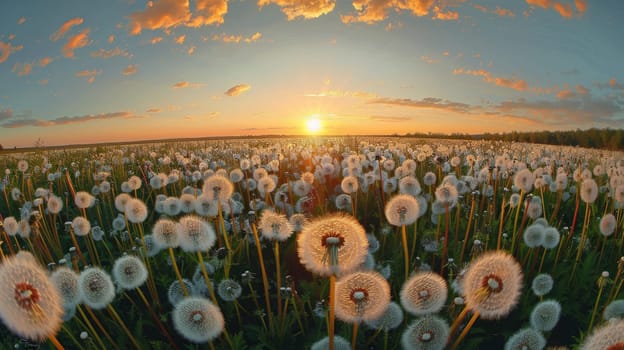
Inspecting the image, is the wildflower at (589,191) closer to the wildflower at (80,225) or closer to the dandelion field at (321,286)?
the dandelion field at (321,286)

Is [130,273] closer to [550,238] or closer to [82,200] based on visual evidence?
[82,200]

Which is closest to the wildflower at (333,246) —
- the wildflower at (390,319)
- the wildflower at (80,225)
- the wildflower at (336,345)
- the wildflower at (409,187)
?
Answer: the wildflower at (336,345)

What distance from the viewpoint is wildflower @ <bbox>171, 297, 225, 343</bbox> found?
2.02 m

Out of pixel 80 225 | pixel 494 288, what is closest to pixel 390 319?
pixel 494 288

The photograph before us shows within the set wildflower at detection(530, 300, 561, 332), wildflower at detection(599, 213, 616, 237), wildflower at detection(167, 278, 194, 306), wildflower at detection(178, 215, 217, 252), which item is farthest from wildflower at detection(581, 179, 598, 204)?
wildflower at detection(167, 278, 194, 306)

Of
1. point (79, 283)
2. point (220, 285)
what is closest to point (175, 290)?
point (220, 285)

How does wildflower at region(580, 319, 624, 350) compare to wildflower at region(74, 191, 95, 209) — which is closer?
wildflower at region(580, 319, 624, 350)

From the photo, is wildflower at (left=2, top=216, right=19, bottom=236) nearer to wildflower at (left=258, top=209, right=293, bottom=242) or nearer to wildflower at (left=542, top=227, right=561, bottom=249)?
wildflower at (left=258, top=209, right=293, bottom=242)

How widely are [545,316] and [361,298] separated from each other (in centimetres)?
136

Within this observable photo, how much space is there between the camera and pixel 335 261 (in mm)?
1531

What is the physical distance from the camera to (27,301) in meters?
1.46

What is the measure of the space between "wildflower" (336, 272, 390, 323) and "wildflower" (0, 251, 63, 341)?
1242 mm

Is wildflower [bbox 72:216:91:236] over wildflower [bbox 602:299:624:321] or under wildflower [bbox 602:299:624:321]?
over

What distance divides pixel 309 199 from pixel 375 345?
8.69 ft
